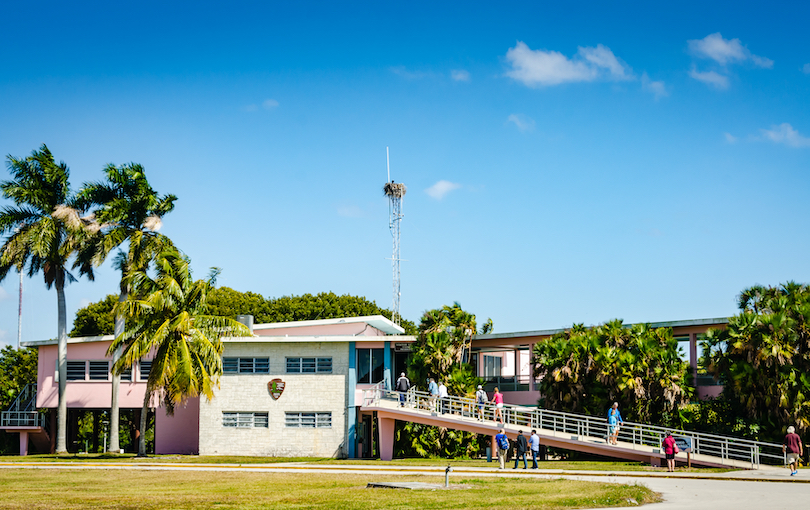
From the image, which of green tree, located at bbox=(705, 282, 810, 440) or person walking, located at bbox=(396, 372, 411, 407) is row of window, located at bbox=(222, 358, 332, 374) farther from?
green tree, located at bbox=(705, 282, 810, 440)

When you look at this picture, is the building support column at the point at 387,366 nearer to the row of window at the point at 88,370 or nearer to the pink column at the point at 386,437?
the pink column at the point at 386,437

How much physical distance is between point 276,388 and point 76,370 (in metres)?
11.2

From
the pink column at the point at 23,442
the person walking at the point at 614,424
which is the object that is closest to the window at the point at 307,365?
the person walking at the point at 614,424

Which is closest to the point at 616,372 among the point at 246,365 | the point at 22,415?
the point at 246,365

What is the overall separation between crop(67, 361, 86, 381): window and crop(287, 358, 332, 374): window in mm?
11266

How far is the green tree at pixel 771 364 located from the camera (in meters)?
29.4

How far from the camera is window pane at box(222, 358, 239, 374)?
128 ft

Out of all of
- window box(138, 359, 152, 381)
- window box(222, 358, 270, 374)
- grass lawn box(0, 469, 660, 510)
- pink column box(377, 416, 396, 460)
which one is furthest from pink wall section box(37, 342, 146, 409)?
grass lawn box(0, 469, 660, 510)

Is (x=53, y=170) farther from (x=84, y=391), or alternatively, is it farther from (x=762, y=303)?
(x=762, y=303)

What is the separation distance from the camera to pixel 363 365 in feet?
128

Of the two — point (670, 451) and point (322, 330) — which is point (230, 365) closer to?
point (322, 330)

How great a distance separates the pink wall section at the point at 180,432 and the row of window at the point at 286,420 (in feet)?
→ 12.6

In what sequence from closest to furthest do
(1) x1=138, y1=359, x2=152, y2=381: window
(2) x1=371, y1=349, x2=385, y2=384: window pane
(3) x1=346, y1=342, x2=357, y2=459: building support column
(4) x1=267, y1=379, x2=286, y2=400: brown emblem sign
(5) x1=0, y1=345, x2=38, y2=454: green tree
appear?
1. (3) x1=346, y1=342, x2=357, y2=459: building support column
2. (4) x1=267, y1=379, x2=286, y2=400: brown emblem sign
3. (2) x1=371, y1=349, x2=385, y2=384: window pane
4. (1) x1=138, y1=359, x2=152, y2=381: window
5. (5) x1=0, y1=345, x2=38, y2=454: green tree

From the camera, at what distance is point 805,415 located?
2923 cm
